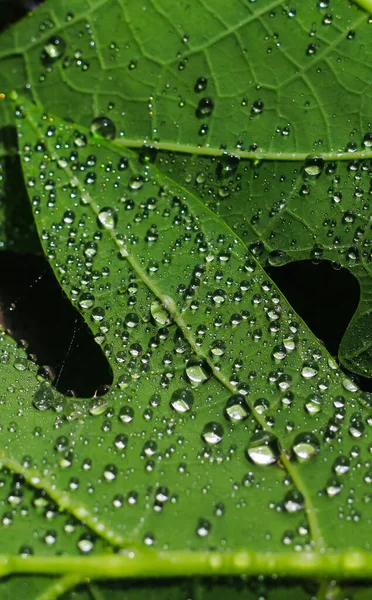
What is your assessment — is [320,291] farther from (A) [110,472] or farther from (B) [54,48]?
(B) [54,48]

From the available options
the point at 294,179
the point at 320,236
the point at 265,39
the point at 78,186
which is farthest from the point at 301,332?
the point at 265,39

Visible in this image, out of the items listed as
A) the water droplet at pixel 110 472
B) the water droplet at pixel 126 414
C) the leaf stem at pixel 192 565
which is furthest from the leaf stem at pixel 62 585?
the water droplet at pixel 126 414

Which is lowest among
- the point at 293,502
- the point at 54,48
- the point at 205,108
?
the point at 293,502

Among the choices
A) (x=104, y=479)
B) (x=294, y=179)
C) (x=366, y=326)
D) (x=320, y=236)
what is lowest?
(x=104, y=479)

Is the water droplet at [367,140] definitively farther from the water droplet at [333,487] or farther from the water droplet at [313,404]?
the water droplet at [333,487]

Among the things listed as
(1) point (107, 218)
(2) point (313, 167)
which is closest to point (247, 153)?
(2) point (313, 167)

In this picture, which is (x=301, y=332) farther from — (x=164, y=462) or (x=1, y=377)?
(x=1, y=377)

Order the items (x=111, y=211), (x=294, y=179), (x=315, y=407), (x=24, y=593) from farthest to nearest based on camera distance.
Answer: (x=294, y=179)
(x=111, y=211)
(x=315, y=407)
(x=24, y=593)
